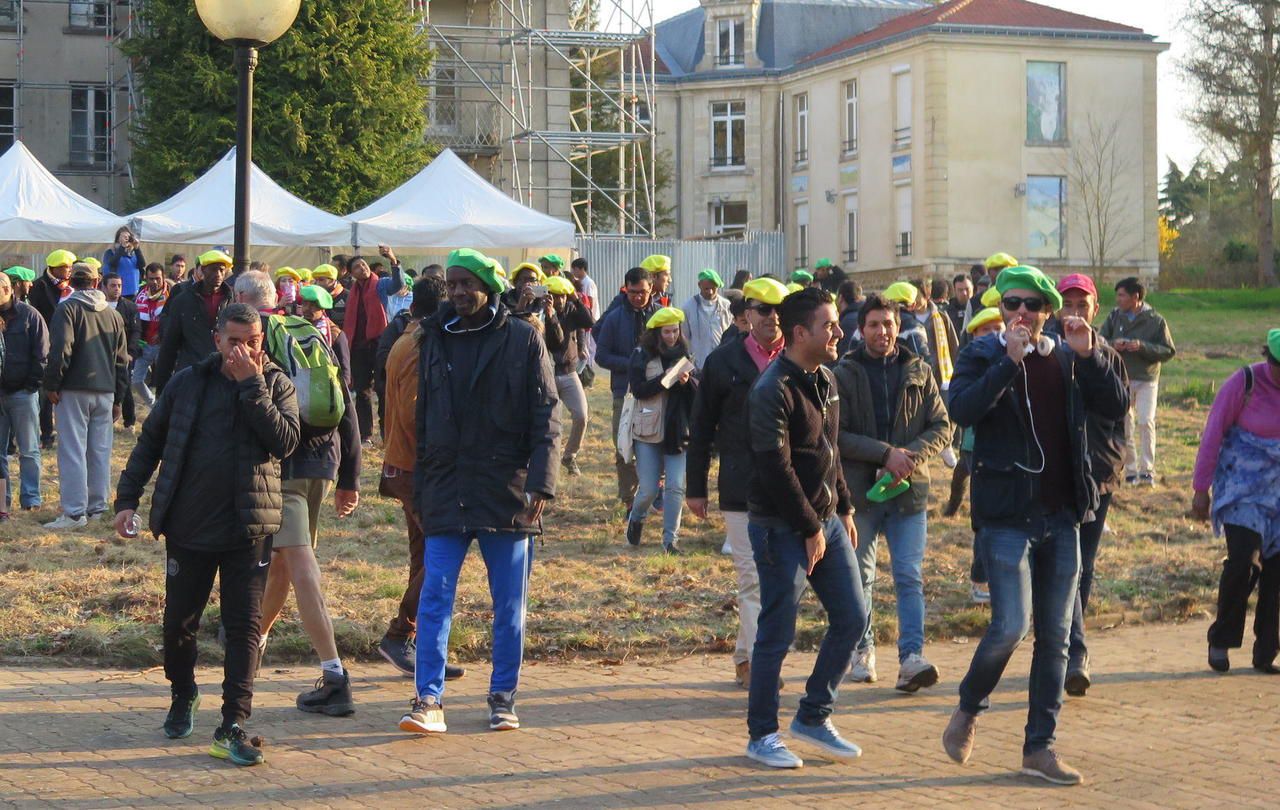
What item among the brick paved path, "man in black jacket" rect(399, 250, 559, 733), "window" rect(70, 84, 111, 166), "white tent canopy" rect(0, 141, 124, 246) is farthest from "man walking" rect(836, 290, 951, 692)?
"window" rect(70, 84, 111, 166)

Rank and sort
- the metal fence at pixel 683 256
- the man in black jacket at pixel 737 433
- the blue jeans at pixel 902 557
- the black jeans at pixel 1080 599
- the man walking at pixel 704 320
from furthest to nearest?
the metal fence at pixel 683 256 < the man walking at pixel 704 320 < the blue jeans at pixel 902 557 < the black jeans at pixel 1080 599 < the man in black jacket at pixel 737 433

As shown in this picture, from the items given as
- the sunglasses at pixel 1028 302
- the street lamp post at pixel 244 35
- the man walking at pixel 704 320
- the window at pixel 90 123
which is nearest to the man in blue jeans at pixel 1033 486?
the sunglasses at pixel 1028 302

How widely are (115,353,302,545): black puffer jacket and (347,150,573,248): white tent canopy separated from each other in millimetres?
16258

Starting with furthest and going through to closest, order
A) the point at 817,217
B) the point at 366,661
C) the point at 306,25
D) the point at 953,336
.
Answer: the point at 817,217 < the point at 306,25 < the point at 953,336 < the point at 366,661

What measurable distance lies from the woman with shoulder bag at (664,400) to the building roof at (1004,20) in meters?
39.5

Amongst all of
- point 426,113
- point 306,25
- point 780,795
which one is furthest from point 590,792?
point 426,113

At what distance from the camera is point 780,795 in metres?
6.68

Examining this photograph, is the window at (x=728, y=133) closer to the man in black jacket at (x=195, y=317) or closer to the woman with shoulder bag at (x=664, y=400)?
the man in black jacket at (x=195, y=317)

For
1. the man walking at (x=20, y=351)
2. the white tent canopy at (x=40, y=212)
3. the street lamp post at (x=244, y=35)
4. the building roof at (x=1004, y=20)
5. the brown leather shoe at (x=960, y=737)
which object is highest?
the building roof at (x=1004, y=20)

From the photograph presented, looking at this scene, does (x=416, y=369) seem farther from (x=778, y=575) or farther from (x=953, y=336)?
(x=953, y=336)

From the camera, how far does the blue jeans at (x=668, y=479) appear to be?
1236 centimetres

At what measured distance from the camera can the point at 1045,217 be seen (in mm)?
51312

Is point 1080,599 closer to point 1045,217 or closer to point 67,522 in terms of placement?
point 67,522

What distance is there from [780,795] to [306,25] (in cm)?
3298
